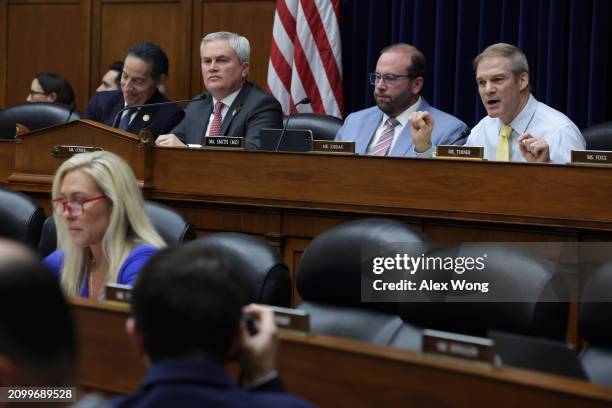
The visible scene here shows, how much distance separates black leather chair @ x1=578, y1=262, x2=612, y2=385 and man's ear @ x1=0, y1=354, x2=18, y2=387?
61.7 inches

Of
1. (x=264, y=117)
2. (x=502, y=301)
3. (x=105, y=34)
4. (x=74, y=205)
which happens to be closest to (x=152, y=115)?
(x=264, y=117)

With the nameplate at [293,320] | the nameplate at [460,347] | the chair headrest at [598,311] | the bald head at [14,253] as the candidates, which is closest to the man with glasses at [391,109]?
the chair headrest at [598,311]

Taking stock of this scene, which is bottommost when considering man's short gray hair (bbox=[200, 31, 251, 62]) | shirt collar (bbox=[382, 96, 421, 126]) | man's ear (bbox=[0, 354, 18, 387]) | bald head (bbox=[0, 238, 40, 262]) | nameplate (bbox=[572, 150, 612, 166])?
man's ear (bbox=[0, 354, 18, 387])

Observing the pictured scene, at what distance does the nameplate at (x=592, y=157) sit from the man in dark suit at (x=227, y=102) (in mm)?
1919

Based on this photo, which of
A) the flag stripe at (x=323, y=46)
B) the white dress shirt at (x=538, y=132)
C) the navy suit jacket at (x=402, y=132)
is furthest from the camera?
the flag stripe at (x=323, y=46)

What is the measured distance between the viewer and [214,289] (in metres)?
1.52

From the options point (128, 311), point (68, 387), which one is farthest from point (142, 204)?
point (68, 387)

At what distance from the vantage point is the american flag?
6562mm

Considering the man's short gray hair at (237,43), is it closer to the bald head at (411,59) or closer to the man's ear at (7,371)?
the bald head at (411,59)

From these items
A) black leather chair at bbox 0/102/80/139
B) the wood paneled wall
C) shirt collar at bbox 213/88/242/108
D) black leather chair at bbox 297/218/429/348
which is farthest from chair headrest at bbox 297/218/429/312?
the wood paneled wall

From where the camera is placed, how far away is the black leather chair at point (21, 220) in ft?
12.0

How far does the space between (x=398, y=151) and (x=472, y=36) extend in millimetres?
1636

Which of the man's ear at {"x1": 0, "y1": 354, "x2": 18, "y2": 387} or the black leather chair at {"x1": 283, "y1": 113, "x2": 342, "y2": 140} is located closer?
the man's ear at {"x1": 0, "y1": 354, "x2": 18, "y2": 387}

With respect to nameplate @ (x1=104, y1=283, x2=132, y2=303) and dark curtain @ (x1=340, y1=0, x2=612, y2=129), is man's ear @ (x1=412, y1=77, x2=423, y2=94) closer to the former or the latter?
dark curtain @ (x1=340, y1=0, x2=612, y2=129)
